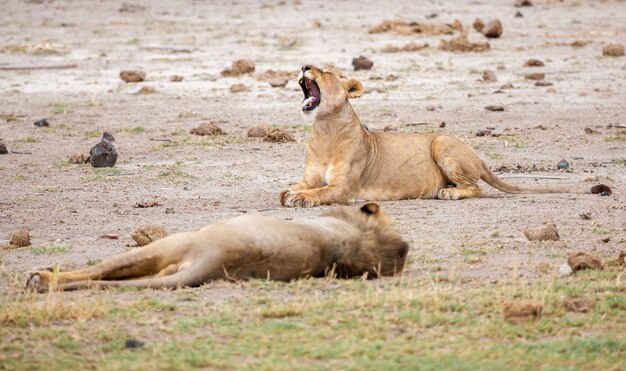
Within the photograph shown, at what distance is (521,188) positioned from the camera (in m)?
10.5

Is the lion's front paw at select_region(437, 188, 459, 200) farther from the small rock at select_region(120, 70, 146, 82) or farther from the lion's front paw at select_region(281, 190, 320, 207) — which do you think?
the small rock at select_region(120, 70, 146, 82)

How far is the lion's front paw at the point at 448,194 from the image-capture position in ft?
34.4

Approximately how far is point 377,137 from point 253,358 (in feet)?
18.0

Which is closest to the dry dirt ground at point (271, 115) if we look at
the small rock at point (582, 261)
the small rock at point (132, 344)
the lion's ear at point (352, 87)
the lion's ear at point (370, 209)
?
the small rock at point (582, 261)

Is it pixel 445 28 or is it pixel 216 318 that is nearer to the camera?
pixel 216 318

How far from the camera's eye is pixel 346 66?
1894 cm

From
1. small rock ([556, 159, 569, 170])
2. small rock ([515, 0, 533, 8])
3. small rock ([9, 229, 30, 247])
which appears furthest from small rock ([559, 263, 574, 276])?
small rock ([515, 0, 533, 8])

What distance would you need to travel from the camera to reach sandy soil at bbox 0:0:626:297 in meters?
8.80

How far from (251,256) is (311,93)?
4.07 m

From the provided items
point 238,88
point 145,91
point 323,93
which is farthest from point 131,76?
point 323,93

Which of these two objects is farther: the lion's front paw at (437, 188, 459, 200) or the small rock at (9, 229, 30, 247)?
the lion's front paw at (437, 188, 459, 200)

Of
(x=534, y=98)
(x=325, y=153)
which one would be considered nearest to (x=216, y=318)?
(x=325, y=153)

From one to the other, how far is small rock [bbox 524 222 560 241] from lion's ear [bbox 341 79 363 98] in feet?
8.80

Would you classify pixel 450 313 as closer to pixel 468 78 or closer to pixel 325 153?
pixel 325 153
